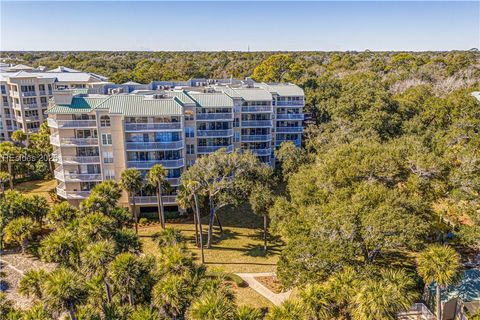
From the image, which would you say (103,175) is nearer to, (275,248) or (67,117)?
(67,117)

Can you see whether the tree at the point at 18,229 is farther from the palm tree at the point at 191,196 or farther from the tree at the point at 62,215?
the palm tree at the point at 191,196

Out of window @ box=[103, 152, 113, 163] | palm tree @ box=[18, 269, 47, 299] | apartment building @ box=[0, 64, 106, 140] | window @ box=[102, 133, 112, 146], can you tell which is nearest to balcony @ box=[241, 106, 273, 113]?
window @ box=[102, 133, 112, 146]

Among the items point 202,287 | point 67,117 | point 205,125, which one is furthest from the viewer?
point 205,125

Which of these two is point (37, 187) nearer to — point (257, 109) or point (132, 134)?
point (132, 134)

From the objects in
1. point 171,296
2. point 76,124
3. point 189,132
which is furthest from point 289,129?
point 171,296

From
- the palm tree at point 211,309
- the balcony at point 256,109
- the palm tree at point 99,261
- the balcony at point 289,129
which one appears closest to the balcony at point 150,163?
the balcony at point 256,109

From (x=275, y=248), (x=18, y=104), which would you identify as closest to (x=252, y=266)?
(x=275, y=248)
